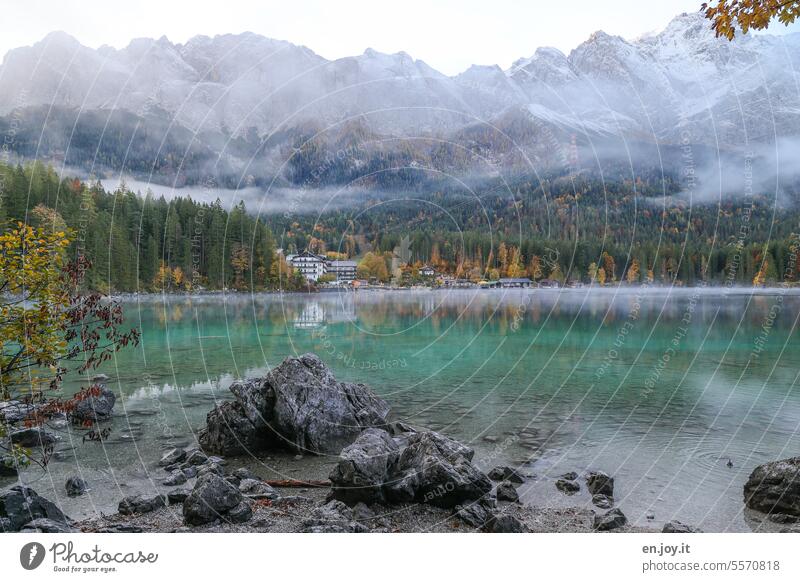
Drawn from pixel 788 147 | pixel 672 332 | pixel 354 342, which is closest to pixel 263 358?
pixel 354 342

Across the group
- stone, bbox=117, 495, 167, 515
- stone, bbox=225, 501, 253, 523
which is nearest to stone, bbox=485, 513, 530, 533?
stone, bbox=225, 501, 253, 523

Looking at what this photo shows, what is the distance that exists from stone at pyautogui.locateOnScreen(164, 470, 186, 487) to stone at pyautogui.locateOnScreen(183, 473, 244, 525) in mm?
2259

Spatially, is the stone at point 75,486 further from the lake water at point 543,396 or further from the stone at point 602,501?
the stone at point 602,501

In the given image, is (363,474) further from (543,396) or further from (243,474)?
(543,396)

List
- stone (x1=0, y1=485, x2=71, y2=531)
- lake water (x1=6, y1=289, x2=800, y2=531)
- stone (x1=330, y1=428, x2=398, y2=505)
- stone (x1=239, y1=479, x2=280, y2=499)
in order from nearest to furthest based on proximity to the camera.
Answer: stone (x1=0, y1=485, x2=71, y2=531) → stone (x1=330, y1=428, x2=398, y2=505) → stone (x1=239, y1=479, x2=280, y2=499) → lake water (x1=6, y1=289, x2=800, y2=531)

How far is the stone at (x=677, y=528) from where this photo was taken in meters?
7.36

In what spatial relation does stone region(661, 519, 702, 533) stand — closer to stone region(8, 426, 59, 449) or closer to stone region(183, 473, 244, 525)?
stone region(183, 473, 244, 525)

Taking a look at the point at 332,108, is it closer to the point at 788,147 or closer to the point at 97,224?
the point at 97,224

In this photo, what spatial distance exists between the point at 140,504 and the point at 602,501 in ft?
23.3

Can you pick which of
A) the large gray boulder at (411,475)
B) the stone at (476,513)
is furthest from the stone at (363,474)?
the stone at (476,513)

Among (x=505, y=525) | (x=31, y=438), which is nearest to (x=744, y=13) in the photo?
(x=505, y=525)

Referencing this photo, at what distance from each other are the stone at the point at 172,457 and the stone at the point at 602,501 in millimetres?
7716

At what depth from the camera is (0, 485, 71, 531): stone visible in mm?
6379

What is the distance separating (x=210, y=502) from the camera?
6.97 metres
